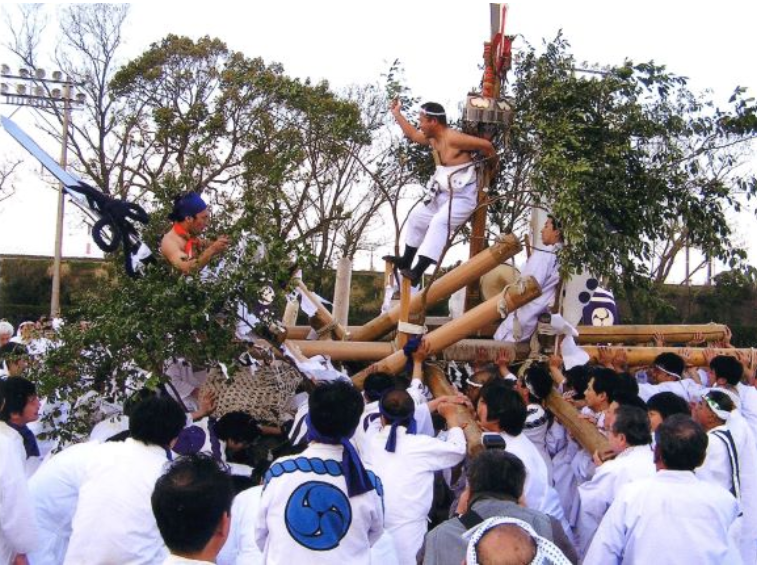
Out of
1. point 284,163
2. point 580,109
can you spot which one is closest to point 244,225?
point 284,163

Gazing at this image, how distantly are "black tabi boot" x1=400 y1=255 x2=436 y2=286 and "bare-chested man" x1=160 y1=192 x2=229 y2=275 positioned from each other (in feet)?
6.33

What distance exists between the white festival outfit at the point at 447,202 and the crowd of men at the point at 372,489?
6.32 ft

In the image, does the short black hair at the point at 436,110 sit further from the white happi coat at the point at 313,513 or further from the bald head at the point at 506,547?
the bald head at the point at 506,547

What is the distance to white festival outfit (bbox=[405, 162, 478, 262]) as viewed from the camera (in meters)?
8.02

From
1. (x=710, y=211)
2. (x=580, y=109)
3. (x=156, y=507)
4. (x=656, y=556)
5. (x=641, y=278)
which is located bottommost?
(x=656, y=556)

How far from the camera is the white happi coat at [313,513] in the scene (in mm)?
3875

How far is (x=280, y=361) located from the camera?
739 cm

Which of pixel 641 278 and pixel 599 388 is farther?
pixel 641 278

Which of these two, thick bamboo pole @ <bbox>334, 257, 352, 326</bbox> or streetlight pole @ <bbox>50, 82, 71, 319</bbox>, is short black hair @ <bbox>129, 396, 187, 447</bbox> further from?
streetlight pole @ <bbox>50, 82, 71, 319</bbox>

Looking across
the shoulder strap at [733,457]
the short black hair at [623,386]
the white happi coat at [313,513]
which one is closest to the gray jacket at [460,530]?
the white happi coat at [313,513]

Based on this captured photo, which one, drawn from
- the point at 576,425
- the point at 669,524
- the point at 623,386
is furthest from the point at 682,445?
the point at 576,425

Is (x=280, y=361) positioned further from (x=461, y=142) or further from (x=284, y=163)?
(x=461, y=142)

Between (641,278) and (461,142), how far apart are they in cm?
199

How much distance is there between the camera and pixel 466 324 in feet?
25.5
